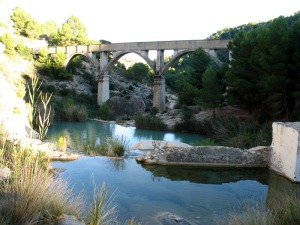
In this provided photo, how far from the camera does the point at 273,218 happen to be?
3.44 m

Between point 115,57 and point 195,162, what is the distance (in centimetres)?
2208

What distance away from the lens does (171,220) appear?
452cm

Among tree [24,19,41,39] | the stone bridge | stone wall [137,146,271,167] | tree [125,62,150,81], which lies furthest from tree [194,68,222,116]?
tree [24,19,41,39]

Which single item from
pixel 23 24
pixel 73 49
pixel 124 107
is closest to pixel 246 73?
pixel 124 107

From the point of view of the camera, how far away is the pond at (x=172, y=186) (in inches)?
196

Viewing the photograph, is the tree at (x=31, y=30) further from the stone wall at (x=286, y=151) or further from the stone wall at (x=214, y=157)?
the stone wall at (x=286, y=151)

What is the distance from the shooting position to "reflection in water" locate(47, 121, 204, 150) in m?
14.7

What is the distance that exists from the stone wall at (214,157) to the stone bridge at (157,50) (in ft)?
53.0

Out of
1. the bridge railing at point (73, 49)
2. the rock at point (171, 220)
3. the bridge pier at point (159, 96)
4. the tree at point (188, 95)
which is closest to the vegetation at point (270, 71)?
the tree at point (188, 95)

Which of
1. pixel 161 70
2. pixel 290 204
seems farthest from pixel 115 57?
pixel 290 204

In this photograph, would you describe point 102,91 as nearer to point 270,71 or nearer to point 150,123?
point 150,123

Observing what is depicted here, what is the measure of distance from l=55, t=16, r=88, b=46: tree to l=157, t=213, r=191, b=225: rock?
115ft

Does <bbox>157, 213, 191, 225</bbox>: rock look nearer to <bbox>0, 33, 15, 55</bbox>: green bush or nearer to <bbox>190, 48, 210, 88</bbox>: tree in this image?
<bbox>190, 48, 210, 88</bbox>: tree

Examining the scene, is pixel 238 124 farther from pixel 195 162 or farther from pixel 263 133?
pixel 195 162
